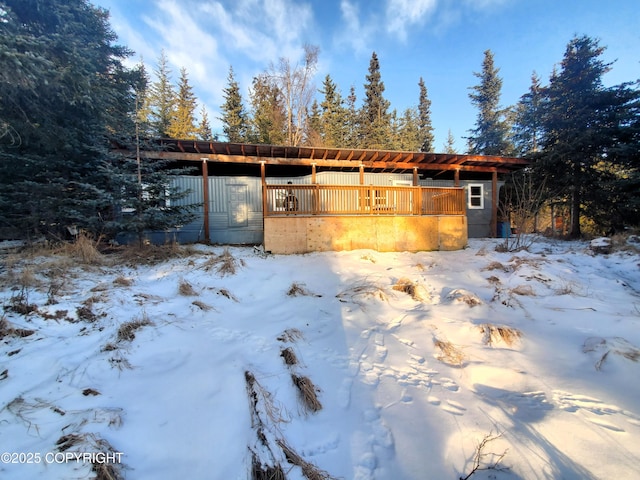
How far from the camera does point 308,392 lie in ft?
7.03

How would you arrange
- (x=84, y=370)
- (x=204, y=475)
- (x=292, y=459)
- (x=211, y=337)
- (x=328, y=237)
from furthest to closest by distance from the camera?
(x=328, y=237)
(x=211, y=337)
(x=84, y=370)
(x=292, y=459)
(x=204, y=475)

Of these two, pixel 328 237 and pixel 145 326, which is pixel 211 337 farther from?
pixel 328 237

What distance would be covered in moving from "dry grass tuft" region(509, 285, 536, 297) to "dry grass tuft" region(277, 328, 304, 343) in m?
3.76

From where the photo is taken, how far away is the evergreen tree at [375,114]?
24.4m

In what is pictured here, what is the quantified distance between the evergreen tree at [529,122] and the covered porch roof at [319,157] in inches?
162

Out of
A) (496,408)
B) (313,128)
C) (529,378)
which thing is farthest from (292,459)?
(313,128)

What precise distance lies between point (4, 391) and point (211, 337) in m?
1.56

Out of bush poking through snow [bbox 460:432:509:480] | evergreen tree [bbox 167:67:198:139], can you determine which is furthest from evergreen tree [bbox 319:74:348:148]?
bush poking through snow [bbox 460:432:509:480]

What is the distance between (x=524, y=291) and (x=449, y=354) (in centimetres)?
272

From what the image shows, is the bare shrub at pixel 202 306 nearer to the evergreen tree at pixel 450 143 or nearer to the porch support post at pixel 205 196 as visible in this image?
the porch support post at pixel 205 196

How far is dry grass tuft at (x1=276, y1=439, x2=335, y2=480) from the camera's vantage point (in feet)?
4.93

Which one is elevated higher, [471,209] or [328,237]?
[471,209]

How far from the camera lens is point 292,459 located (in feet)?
5.25

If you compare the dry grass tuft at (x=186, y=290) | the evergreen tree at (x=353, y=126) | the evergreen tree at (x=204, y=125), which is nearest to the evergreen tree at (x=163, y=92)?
the evergreen tree at (x=204, y=125)
